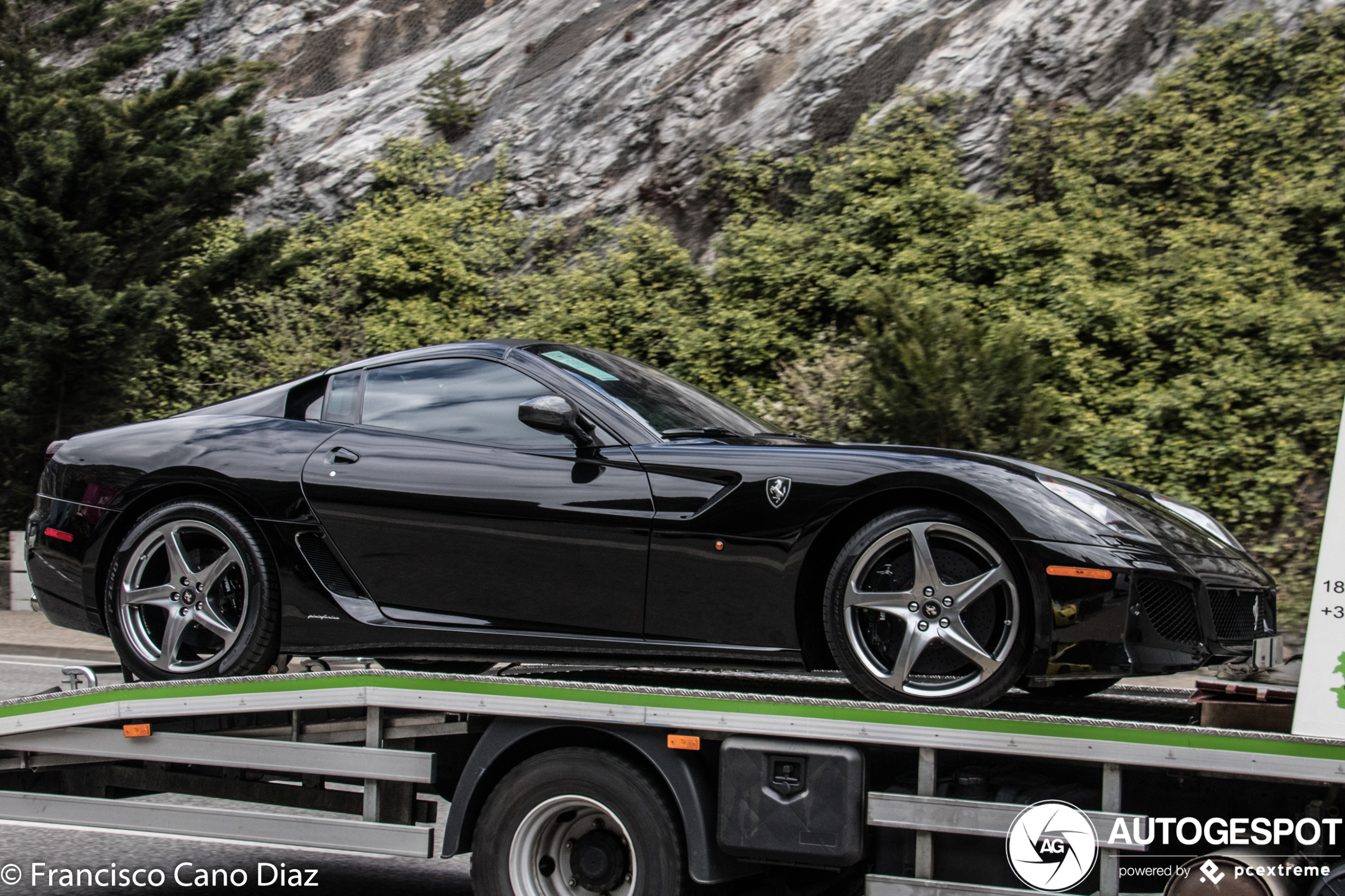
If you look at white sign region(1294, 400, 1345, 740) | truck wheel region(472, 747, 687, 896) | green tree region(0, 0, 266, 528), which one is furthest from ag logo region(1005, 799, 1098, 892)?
green tree region(0, 0, 266, 528)

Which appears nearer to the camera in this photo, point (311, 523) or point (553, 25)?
point (311, 523)

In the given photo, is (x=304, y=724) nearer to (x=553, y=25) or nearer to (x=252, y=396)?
(x=252, y=396)

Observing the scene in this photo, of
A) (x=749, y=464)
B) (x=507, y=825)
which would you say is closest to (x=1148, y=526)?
(x=749, y=464)

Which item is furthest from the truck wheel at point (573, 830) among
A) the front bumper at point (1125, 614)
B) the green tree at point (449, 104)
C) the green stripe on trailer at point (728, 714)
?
the green tree at point (449, 104)

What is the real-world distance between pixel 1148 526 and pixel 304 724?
289cm

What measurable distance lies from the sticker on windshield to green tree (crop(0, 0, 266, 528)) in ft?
31.2

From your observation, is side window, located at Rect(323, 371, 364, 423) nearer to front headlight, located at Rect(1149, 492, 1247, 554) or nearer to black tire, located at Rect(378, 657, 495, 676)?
black tire, located at Rect(378, 657, 495, 676)

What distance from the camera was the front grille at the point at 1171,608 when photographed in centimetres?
331

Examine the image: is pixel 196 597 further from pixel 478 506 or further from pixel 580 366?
pixel 580 366

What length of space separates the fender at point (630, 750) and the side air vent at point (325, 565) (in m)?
0.91

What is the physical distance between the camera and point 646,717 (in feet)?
11.0

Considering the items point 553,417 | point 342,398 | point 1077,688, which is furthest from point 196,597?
point 1077,688

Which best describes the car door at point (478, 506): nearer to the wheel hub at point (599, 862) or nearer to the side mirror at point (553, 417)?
the side mirror at point (553, 417)

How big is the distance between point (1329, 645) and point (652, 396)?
244cm
